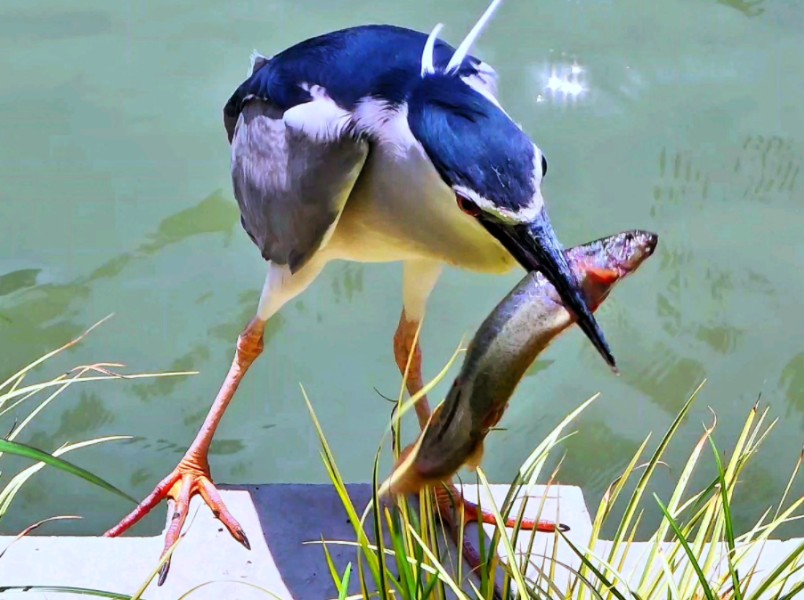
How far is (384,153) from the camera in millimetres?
1880

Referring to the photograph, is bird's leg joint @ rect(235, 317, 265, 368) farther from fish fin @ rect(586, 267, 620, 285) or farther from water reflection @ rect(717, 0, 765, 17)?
water reflection @ rect(717, 0, 765, 17)

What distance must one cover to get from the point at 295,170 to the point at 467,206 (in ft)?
1.61

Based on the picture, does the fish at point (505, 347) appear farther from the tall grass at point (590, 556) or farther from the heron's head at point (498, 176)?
the tall grass at point (590, 556)

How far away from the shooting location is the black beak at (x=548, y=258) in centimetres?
146

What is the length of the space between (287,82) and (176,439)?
1.13 meters

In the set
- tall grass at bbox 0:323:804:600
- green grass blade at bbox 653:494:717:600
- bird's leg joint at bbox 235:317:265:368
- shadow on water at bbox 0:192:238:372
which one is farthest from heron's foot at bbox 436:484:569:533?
shadow on water at bbox 0:192:238:372

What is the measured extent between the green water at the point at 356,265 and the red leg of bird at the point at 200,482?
0.97 ft

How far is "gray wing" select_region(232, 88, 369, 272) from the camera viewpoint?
75.9 inches

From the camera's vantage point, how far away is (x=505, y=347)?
1438 mm

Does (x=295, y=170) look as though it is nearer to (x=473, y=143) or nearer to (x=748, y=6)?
(x=473, y=143)

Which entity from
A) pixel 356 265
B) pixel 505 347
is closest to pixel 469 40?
pixel 505 347

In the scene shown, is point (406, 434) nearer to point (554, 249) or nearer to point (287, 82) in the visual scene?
point (287, 82)

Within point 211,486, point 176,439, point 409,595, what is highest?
point 409,595

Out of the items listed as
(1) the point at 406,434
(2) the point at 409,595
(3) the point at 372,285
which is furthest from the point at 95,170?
(2) the point at 409,595
